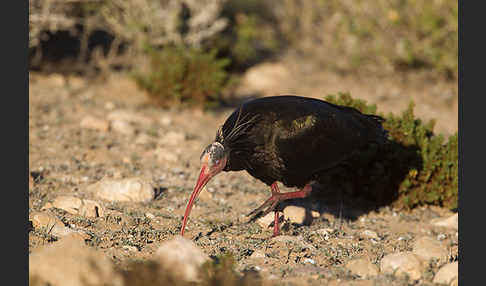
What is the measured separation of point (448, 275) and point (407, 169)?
2.52m

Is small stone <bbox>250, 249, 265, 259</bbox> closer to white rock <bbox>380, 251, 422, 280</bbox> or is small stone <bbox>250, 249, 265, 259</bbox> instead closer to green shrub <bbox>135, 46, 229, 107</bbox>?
white rock <bbox>380, 251, 422, 280</bbox>

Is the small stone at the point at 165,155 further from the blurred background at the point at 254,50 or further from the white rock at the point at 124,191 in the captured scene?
the blurred background at the point at 254,50

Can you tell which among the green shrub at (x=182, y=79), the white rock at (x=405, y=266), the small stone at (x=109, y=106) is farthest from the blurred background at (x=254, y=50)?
A: the white rock at (x=405, y=266)

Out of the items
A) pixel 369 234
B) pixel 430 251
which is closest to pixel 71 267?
pixel 430 251

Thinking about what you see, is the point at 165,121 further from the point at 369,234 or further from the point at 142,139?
the point at 369,234

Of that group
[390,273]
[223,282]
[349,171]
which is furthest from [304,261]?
[349,171]

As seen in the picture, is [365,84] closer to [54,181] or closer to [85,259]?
[54,181]

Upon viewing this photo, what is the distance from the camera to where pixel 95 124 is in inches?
301

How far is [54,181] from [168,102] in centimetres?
352

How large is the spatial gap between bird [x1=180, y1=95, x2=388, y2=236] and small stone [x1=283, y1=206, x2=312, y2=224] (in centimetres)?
39

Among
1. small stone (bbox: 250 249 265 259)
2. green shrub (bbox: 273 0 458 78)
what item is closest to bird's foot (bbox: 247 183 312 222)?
small stone (bbox: 250 249 265 259)

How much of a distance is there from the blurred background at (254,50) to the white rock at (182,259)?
5567mm

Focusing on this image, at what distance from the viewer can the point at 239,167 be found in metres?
4.73

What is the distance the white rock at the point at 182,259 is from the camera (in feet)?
10.2
